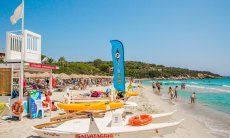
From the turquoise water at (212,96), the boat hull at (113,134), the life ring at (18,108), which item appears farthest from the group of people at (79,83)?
the boat hull at (113,134)

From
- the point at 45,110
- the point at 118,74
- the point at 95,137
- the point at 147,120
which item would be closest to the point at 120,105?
the point at 118,74

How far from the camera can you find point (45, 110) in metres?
15.0

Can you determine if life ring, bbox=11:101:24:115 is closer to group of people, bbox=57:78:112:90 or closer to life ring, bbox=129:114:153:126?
life ring, bbox=129:114:153:126

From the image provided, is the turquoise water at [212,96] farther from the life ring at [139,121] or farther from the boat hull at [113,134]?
the boat hull at [113,134]

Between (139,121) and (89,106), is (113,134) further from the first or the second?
(89,106)

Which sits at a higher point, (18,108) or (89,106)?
(18,108)

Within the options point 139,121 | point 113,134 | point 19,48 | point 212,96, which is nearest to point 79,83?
point 212,96

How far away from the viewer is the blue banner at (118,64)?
1520 centimetres

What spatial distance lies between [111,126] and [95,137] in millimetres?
918

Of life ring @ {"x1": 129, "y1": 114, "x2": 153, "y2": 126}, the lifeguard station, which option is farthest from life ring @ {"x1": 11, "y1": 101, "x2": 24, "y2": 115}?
life ring @ {"x1": 129, "y1": 114, "x2": 153, "y2": 126}

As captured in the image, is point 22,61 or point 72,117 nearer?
point 72,117

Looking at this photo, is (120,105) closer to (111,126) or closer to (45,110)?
(45,110)

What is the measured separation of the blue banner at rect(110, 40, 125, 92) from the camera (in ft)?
49.9

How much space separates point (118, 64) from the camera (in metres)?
15.2
